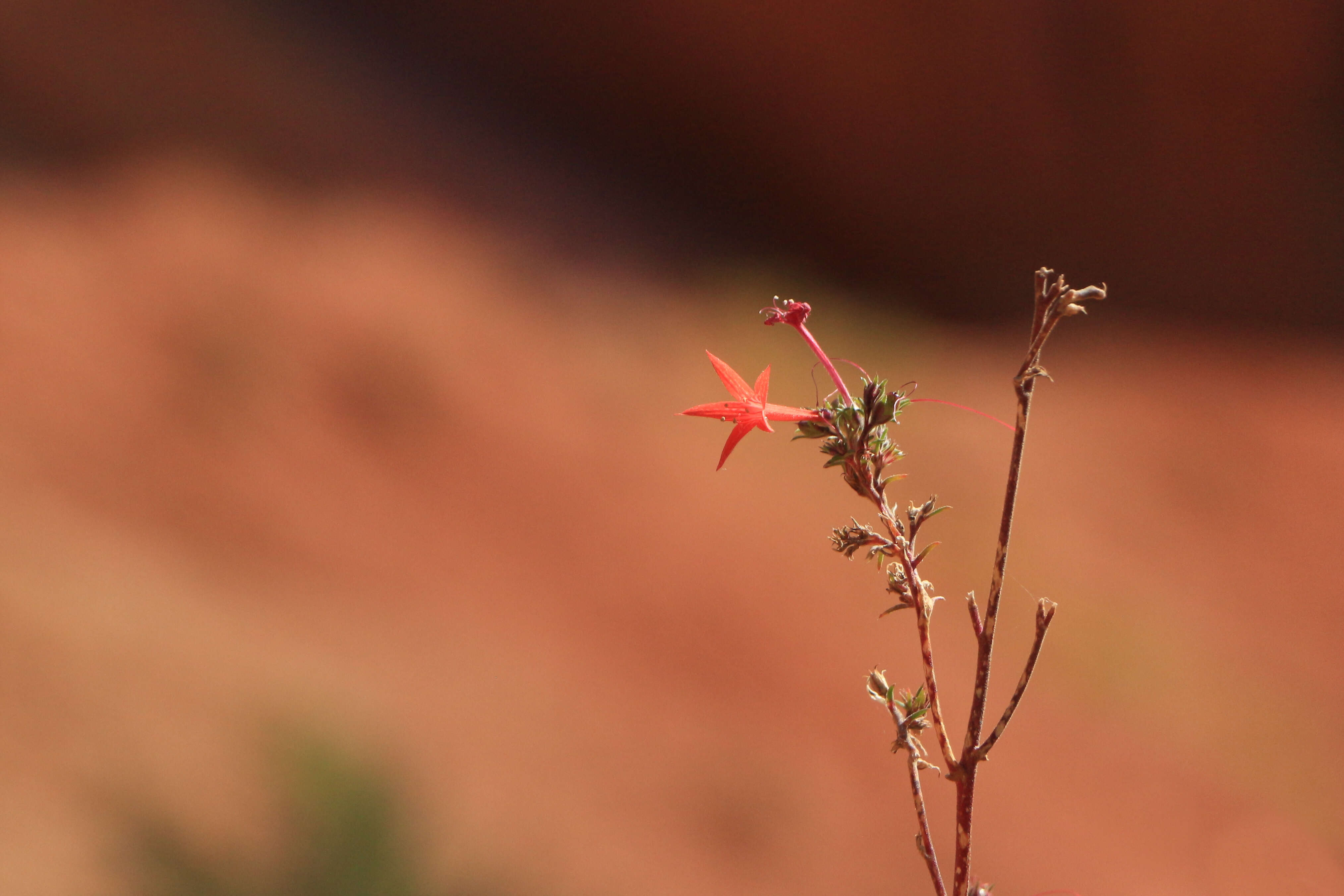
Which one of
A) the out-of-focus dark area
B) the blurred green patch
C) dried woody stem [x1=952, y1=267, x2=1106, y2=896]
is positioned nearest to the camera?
dried woody stem [x1=952, y1=267, x2=1106, y2=896]

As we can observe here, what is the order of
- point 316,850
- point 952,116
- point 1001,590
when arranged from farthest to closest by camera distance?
point 952,116
point 316,850
point 1001,590

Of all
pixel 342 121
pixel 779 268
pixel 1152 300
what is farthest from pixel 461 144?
pixel 1152 300

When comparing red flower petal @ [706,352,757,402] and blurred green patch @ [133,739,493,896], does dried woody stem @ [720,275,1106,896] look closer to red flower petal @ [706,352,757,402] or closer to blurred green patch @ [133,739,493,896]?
red flower petal @ [706,352,757,402]

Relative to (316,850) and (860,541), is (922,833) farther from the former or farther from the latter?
(316,850)

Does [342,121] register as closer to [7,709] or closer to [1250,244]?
[7,709]

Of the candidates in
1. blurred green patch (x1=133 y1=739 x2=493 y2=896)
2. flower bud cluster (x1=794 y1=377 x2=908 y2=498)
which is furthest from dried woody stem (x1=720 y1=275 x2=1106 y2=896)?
blurred green patch (x1=133 y1=739 x2=493 y2=896)

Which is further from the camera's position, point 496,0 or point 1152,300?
point 496,0

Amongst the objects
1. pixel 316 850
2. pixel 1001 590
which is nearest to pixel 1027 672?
pixel 1001 590
